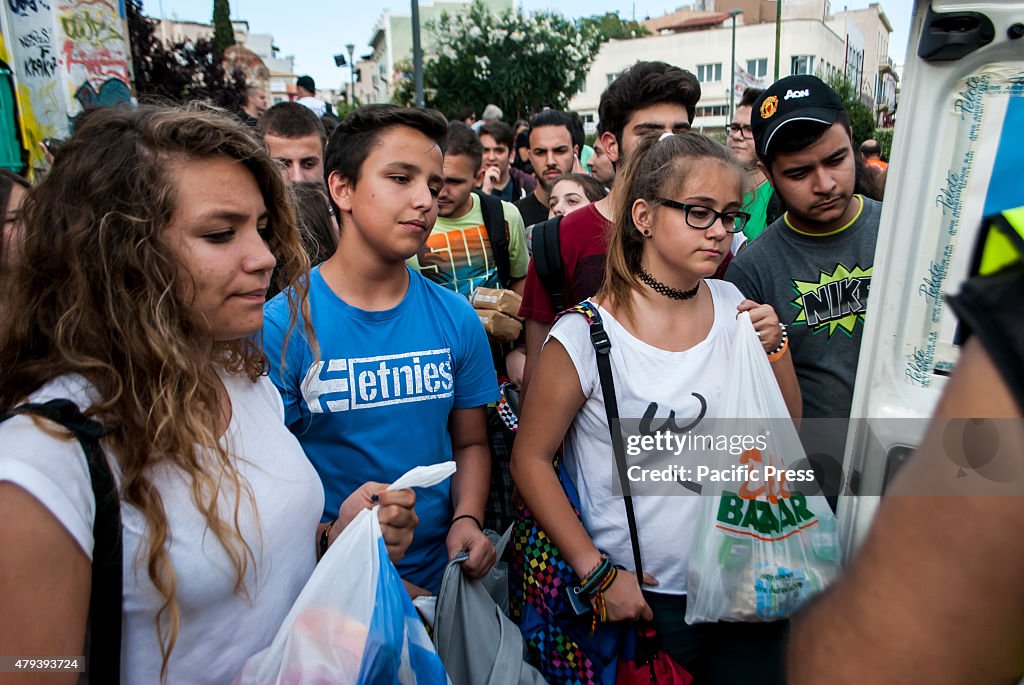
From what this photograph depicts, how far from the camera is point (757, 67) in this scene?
5291 centimetres

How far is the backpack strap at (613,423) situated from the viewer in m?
1.87

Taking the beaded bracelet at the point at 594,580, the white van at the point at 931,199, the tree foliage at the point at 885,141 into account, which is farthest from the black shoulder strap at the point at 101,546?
the tree foliage at the point at 885,141

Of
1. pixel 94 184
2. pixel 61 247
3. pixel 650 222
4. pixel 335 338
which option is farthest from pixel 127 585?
pixel 650 222

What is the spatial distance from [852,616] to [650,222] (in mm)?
1521

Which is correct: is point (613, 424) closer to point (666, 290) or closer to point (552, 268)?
point (666, 290)

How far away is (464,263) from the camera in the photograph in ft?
11.6

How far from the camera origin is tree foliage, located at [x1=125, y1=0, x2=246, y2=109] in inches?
428

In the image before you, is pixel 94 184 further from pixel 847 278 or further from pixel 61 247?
pixel 847 278

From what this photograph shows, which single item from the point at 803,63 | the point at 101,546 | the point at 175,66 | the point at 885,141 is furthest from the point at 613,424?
the point at 803,63

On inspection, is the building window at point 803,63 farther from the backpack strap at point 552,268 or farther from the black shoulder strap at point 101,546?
the black shoulder strap at point 101,546

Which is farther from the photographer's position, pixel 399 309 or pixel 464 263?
pixel 464 263

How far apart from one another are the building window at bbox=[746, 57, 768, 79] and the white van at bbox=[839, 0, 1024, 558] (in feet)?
190

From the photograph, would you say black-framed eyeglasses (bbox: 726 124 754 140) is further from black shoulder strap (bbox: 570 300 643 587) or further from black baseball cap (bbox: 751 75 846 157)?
black shoulder strap (bbox: 570 300 643 587)

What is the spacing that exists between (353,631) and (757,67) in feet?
197
